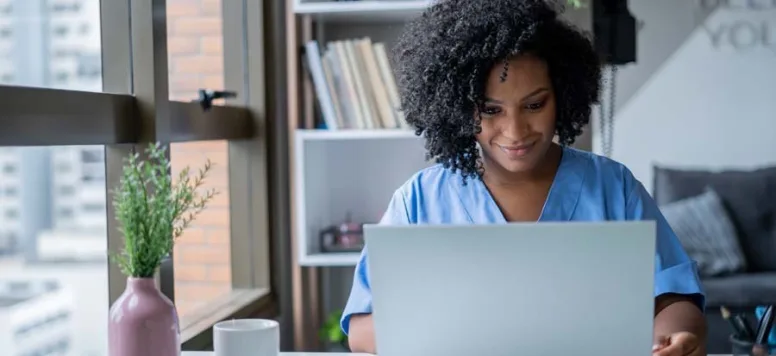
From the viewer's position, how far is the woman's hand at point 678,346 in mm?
1232

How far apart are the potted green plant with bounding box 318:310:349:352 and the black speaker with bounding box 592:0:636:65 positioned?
3.67 ft

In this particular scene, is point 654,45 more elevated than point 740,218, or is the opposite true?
point 654,45

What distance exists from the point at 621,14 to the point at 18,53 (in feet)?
5.12

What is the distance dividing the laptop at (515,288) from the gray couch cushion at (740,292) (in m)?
2.70

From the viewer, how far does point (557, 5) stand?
1.69m

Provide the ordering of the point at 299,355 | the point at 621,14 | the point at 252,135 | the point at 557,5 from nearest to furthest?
the point at 299,355
the point at 557,5
the point at 621,14
the point at 252,135

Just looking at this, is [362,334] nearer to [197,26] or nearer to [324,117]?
[197,26]

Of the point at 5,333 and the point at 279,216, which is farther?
the point at 279,216

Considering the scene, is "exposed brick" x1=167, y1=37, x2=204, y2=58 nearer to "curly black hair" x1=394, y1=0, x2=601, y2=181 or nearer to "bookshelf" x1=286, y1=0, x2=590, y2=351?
"bookshelf" x1=286, y1=0, x2=590, y2=351

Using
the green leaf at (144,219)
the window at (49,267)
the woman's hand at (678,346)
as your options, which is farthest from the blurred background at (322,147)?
the woman's hand at (678,346)

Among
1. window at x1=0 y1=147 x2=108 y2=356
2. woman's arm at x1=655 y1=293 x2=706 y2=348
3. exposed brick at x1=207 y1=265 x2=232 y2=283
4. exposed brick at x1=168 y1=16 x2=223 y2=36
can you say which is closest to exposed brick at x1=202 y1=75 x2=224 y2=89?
exposed brick at x1=168 y1=16 x2=223 y2=36

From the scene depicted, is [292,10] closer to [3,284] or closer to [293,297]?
[293,297]

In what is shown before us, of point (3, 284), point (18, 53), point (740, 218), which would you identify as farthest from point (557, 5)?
point (740, 218)

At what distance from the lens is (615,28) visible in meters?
2.49
